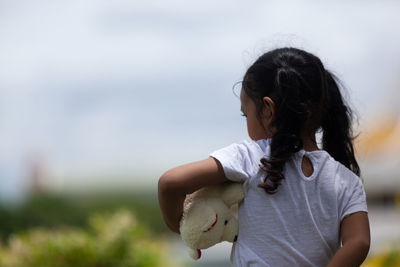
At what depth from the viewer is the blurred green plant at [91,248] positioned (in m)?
3.96

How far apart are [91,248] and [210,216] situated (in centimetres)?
246

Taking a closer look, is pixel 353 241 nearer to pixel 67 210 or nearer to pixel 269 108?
pixel 269 108

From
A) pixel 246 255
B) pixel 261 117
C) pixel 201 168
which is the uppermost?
pixel 261 117

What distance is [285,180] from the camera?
170 cm

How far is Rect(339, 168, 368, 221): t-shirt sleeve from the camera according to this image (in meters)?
1.72

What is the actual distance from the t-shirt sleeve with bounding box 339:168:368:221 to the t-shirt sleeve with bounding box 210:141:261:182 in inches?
10.8

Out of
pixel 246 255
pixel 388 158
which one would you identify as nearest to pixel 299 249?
pixel 246 255

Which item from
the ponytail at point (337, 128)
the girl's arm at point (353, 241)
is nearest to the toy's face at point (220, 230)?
the girl's arm at point (353, 241)

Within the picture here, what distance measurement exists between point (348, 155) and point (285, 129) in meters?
0.36

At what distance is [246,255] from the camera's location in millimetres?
1685

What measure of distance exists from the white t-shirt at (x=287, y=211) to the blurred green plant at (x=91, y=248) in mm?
2430

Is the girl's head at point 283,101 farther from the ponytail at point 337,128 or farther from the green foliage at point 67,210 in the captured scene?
the green foliage at point 67,210

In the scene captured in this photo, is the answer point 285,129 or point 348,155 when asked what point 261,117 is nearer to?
point 285,129

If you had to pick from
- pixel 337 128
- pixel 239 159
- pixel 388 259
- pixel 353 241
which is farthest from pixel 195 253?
pixel 388 259
